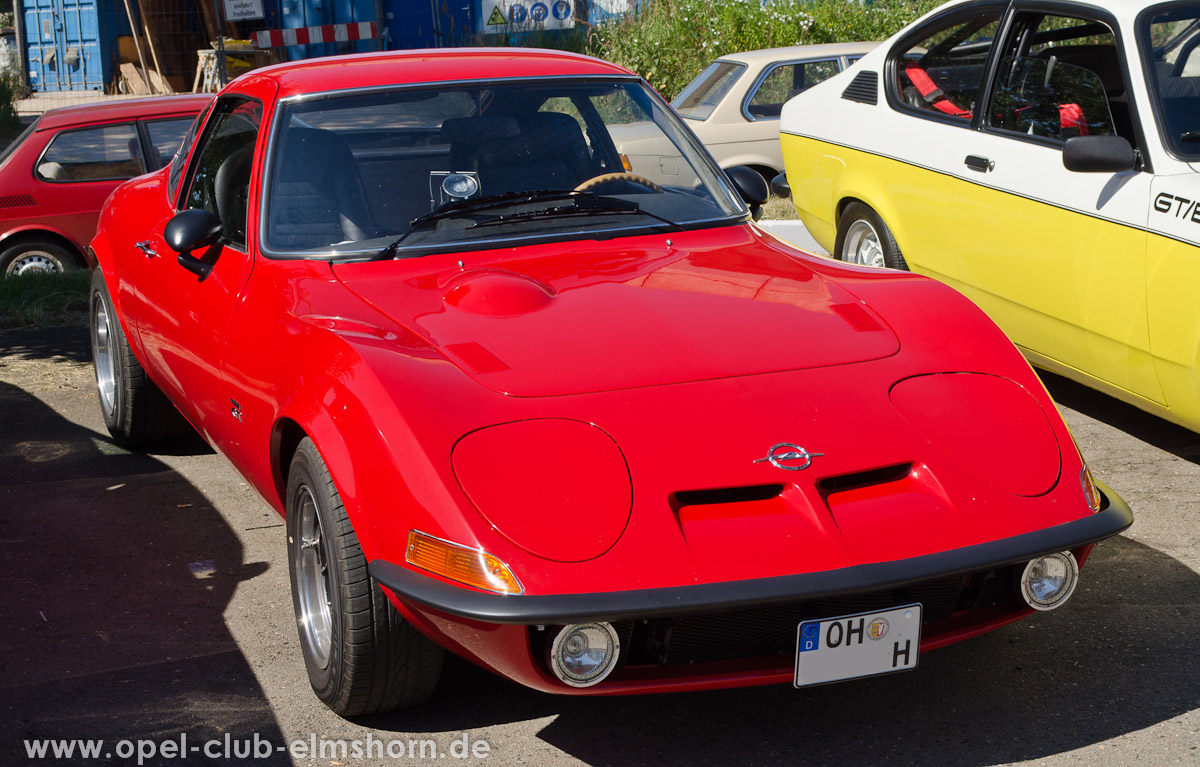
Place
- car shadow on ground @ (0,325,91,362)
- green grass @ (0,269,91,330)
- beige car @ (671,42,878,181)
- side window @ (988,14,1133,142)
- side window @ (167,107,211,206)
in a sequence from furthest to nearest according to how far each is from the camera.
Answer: beige car @ (671,42,878,181)
green grass @ (0,269,91,330)
car shadow on ground @ (0,325,91,362)
side window @ (988,14,1133,142)
side window @ (167,107,211,206)

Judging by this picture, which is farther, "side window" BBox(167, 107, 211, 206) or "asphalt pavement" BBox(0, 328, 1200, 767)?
"side window" BBox(167, 107, 211, 206)

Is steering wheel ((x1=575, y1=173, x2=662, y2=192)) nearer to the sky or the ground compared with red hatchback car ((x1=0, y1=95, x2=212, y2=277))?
nearer to the sky

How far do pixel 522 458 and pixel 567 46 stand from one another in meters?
15.3

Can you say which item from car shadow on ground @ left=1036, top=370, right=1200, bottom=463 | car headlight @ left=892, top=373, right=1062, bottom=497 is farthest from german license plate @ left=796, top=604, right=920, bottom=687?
car shadow on ground @ left=1036, top=370, right=1200, bottom=463

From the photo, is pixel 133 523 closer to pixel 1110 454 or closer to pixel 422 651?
pixel 422 651

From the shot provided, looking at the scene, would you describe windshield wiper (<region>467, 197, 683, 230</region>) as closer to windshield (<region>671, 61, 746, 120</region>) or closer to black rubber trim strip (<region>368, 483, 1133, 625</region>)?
black rubber trim strip (<region>368, 483, 1133, 625</region>)

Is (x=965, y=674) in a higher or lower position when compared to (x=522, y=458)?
lower

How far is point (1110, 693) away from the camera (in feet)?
10.7

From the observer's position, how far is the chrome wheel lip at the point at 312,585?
3256 mm

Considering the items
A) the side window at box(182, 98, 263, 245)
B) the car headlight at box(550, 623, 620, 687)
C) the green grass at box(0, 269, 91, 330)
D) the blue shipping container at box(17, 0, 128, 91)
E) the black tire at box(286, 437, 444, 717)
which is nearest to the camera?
the car headlight at box(550, 623, 620, 687)

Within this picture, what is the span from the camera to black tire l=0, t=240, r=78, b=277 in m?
8.92

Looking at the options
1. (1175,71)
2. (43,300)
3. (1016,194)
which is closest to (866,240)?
(1016,194)

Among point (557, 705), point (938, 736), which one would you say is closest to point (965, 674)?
point (938, 736)

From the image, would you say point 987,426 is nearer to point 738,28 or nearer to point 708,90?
point 708,90
